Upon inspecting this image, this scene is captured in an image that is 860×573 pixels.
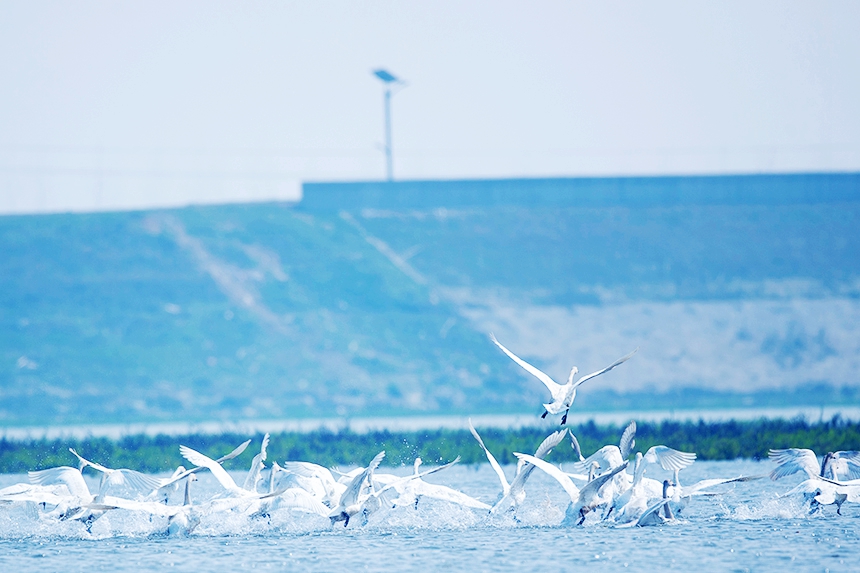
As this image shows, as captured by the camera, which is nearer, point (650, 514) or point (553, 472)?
point (553, 472)

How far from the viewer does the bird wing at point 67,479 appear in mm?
20172

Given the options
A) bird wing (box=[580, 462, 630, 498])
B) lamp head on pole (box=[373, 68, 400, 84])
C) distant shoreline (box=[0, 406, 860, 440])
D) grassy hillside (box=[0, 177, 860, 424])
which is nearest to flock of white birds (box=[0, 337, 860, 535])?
bird wing (box=[580, 462, 630, 498])

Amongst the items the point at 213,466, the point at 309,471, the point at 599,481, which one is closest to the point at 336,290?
the point at 309,471

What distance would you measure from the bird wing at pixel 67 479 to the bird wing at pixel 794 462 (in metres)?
9.56

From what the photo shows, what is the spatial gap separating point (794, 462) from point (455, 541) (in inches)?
198

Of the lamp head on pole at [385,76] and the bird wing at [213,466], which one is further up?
the lamp head on pole at [385,76]

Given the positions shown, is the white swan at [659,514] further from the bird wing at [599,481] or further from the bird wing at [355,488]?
the bird wing at [355,488]

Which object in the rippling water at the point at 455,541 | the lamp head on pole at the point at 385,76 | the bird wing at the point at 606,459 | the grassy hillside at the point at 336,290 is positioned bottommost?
the rippling water at the point at 455,541

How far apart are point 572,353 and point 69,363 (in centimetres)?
1882

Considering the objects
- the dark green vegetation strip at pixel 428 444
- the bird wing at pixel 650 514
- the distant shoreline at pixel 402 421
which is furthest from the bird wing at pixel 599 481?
the distant shoreline at pixel 402 421

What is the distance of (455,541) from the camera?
1959cm

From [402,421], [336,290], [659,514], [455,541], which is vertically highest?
[336,290]

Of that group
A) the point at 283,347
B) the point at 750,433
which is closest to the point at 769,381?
the point at 283,347

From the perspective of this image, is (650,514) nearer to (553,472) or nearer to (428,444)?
(553,472)
